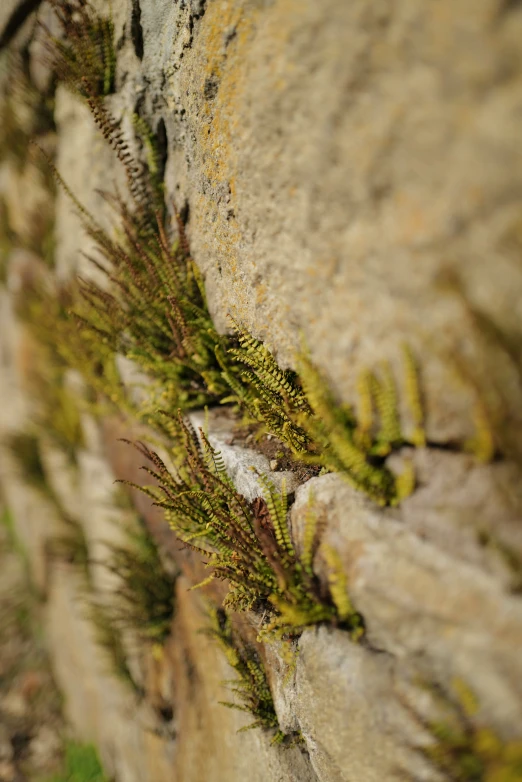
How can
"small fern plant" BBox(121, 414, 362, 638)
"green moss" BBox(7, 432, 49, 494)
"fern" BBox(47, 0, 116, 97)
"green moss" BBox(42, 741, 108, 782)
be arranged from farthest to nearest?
"green moss" BBox(7, 432, 49, 494) → "green moss" BBox(42, 741, 108, 782) → "fern" BBox(47, 0, 116, 97) → "small fern plant" BBox(121, 414, 362, 638)

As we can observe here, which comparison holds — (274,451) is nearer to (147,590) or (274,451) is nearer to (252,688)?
(252,688)

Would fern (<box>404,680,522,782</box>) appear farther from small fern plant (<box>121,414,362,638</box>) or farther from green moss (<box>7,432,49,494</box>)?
green moss (<box>7,432,49,494</box>)

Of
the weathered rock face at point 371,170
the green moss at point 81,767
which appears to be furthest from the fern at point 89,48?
the green moss at point 81,767

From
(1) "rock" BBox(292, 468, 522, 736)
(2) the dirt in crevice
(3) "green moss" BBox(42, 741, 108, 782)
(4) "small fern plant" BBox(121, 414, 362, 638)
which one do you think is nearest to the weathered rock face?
(1) "rock" BBox(292, 468, 522, 736)

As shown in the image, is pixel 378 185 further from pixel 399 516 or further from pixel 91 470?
pixel 91 470

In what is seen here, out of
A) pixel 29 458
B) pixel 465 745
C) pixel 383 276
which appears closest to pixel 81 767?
pixel 29 458

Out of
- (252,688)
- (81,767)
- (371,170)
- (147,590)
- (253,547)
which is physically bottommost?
(81,767)

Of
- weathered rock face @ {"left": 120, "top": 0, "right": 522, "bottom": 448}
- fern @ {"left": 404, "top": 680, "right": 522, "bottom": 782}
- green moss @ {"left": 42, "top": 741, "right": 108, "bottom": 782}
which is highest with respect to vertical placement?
weathered rock face @ {"left": 120, "top": 0, "right": 522, "bottom": 448}

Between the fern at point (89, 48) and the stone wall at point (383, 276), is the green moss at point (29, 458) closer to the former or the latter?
the fern at point (89, 48)

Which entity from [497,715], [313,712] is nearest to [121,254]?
[313,712]
